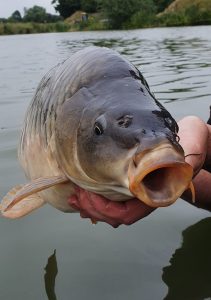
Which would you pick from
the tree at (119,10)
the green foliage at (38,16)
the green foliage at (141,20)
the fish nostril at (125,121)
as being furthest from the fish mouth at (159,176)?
the green foliage at (38,16)

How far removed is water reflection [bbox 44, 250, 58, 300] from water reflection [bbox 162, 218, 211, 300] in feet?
1.52

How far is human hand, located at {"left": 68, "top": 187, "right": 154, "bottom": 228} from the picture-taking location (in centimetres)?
160

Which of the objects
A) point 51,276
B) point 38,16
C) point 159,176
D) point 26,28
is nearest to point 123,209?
point 159,176

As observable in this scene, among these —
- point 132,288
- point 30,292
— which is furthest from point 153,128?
point 30,292

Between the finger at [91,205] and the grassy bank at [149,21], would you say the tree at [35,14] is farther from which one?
the finger at [91,205]

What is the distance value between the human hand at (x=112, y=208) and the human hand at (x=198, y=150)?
1.50ft

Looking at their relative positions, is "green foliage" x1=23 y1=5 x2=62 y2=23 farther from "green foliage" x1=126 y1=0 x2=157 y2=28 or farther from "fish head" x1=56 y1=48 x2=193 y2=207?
"fish head" x1=56 y1=48 x2=193 y2=207

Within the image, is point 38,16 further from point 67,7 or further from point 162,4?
point 162,4

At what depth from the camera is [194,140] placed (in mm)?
2246

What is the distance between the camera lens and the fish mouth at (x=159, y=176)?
1.19 metres

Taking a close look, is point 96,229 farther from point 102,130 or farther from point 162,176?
point 162,176

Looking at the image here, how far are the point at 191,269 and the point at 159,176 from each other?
1119 millimetres

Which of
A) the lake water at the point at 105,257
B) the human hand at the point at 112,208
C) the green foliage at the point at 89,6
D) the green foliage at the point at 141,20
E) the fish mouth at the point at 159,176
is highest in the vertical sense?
the fish mouth at the point at 159,176

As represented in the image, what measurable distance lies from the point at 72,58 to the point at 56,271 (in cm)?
93
